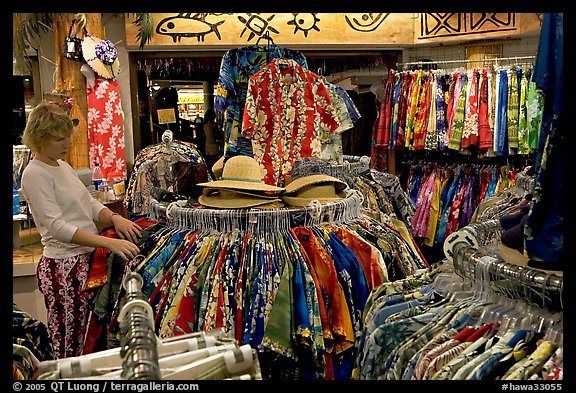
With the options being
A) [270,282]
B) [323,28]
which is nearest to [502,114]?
[323,28]

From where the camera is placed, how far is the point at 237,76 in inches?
136

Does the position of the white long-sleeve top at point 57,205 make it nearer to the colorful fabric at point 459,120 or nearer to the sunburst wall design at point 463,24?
the colorful fabric at point 459,120

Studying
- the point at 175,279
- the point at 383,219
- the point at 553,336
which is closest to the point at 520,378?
the point at 553,336

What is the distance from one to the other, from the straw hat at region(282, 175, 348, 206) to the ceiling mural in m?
2.71

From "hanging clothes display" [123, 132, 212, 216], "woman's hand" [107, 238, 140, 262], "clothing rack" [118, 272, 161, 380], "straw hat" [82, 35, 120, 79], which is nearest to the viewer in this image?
"clothing rack" [118, 272, 161, 380]

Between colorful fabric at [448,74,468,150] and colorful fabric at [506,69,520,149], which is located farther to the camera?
colorful fabric at [448,74,468,150]

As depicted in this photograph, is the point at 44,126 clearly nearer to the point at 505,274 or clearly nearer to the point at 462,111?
the point at 505,274

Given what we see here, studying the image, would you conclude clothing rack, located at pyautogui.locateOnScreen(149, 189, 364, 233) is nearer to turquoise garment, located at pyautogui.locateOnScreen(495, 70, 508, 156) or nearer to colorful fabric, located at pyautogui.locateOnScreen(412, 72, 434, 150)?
turquoise garment, located at pyautogui.locateOnScreen(495, 70, 508, 156)

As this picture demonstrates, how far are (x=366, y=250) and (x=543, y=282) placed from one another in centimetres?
91

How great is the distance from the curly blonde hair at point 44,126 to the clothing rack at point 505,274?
1.71 meters

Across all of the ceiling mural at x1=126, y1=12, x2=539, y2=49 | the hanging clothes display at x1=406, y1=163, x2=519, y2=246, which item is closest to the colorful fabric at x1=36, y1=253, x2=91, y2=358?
the ceiling mural at x1=126, y1=12, x2=539, y2=49

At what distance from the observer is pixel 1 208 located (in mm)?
918

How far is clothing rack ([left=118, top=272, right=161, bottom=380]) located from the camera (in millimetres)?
788
